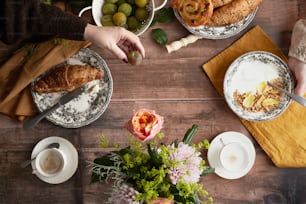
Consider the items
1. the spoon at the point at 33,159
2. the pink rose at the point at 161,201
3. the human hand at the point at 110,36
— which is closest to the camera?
the pink rose at the point at 161,201

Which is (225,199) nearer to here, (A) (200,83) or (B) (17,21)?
(A) (200,83)

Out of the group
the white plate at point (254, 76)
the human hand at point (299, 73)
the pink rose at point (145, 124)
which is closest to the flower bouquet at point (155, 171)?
the pink rose at point (145, 124)

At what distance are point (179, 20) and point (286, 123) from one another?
42 centimetres

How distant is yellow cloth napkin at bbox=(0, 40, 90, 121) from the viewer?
1209mm

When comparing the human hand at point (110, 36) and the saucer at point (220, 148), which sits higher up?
the human hand at point (110, 36)

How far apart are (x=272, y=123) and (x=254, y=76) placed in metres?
0.14

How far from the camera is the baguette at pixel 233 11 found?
1.19 meters

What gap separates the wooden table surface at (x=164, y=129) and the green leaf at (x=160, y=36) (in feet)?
0.07

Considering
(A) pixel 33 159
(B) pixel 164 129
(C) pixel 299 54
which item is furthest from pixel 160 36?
(A) pixel 33 159

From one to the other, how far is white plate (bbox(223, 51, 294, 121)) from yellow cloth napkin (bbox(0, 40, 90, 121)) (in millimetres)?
423

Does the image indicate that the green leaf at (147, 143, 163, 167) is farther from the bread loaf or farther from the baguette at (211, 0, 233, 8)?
the baguette at (211, 0, 233, 8)

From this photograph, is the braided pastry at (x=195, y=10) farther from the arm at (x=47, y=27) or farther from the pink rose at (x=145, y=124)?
the pink rose at (x=145, y=124)

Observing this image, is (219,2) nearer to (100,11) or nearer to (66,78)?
(100,11)

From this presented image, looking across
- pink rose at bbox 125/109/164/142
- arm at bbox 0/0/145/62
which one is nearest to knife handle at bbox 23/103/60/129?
arm at bbox 0/0/145/62
